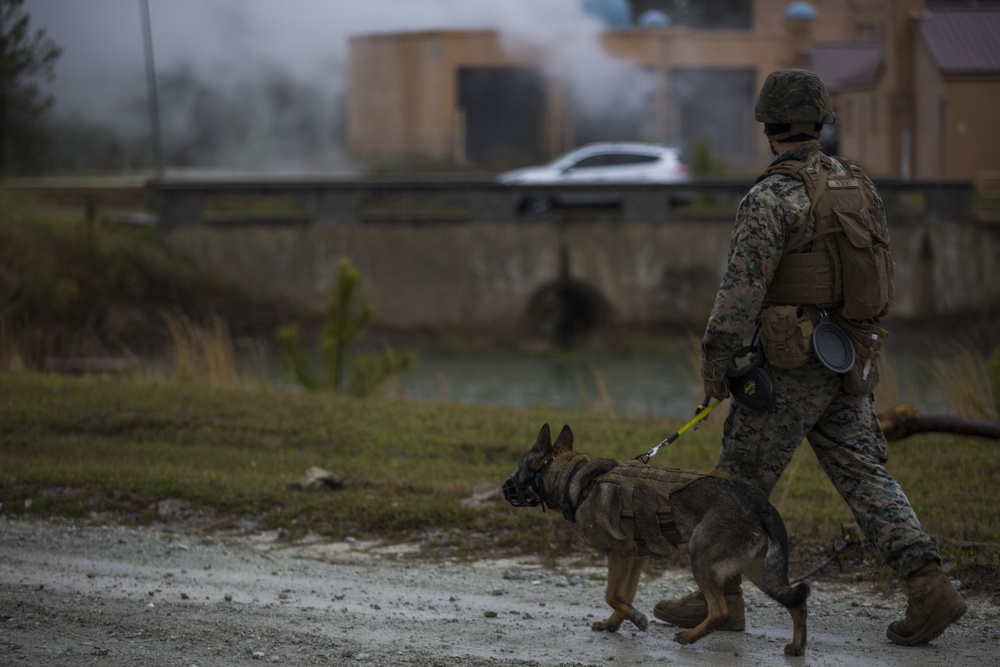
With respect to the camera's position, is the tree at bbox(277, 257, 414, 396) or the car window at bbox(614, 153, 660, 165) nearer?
the tree at bbox(277, 257, 414, 396)

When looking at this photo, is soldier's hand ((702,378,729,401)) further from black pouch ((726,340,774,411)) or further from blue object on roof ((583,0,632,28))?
blue object on roof ((583,0,632,28))

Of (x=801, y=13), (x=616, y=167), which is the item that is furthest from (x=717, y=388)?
(x=801, y=13)

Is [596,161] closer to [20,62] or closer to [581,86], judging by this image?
[20,62]

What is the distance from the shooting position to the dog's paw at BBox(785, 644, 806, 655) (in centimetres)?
463

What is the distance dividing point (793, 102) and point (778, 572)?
1800 millimetres

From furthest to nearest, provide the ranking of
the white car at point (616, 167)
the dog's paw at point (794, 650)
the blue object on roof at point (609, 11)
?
the blue object on roof at point (609, 11) < the white car at point (616, 167) < the dog's paw at point (794, 650)

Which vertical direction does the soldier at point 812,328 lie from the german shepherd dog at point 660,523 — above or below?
above

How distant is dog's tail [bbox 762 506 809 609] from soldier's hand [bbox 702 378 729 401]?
0.50 meters

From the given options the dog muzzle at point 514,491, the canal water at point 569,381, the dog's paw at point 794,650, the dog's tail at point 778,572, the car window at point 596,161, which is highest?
the car window at point 596,161

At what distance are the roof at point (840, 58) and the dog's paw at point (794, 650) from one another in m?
35.2

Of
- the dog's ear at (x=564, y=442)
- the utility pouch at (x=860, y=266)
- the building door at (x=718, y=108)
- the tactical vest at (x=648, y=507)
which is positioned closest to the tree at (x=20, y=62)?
the dog's ear at (x=564, y=442)

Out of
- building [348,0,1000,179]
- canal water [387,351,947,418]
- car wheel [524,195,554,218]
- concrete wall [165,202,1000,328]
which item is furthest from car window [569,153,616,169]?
building [348,0,1000,179]

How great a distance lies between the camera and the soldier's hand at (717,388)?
15.5 feet

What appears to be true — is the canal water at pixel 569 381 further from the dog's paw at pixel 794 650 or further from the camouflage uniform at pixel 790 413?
the dog's paw at pixel 794 650
